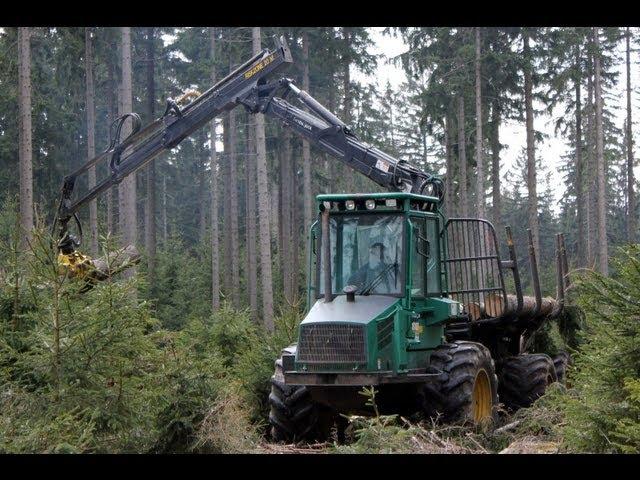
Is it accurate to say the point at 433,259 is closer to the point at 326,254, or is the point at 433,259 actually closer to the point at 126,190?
the point at 326,254

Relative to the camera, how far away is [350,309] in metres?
10.1

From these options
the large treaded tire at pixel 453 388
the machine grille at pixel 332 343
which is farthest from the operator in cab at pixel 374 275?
the large treaded tire at pixel 453 388

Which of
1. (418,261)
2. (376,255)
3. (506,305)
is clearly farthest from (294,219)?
(376,255)

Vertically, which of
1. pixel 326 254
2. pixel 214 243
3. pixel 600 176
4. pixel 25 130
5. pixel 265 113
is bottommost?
pixel 326 254

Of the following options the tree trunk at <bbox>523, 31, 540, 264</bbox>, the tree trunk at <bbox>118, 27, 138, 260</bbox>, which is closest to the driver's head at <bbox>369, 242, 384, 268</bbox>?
the tree trunk at <bbox>118, 27, 138, 260</bbox>

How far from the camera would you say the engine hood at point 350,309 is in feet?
32.6

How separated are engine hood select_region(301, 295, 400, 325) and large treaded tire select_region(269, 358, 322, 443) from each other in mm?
927

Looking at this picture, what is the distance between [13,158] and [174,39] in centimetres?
1552

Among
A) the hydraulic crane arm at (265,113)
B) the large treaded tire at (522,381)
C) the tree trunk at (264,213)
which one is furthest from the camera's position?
the tree trunk at (264,213)

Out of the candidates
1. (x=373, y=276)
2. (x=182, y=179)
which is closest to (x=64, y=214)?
(x=373, y=276)

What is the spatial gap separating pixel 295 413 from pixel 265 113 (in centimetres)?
572

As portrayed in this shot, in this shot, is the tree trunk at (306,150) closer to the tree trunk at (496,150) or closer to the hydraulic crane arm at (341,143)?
the tree trunk at (496,150)

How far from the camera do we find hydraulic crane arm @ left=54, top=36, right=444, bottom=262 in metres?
13.0

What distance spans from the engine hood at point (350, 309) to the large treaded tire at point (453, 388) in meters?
1.11
